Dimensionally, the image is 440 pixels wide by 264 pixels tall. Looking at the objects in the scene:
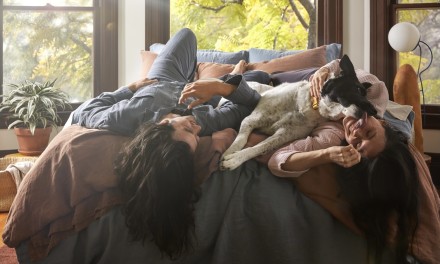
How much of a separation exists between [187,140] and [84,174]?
0.34 metres

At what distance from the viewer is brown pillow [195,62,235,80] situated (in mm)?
2926

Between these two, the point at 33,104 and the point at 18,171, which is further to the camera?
the point at 33,104

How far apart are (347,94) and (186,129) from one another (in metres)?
0.52

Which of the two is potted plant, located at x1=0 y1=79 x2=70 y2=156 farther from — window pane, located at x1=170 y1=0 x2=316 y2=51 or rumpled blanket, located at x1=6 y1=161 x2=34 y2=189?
window pane, located at x1=170 y1=0 x2=316 y2=51

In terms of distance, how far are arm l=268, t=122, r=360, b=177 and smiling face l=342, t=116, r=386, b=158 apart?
0.05 m

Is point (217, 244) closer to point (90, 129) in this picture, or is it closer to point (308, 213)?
point (308, 213)

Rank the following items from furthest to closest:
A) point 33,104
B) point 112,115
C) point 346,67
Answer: point 33,104
point 112,115
point 346,67

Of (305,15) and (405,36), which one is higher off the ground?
(305,15)

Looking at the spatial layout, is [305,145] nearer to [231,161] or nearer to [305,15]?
[231,161]

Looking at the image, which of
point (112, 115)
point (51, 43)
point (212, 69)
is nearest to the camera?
point (112, 115)

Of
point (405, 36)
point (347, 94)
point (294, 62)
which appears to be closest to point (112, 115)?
point (347, 94)

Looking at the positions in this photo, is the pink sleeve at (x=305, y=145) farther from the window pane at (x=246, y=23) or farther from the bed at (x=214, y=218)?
the window pane at (x=246, y=23)

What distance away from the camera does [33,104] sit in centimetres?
339

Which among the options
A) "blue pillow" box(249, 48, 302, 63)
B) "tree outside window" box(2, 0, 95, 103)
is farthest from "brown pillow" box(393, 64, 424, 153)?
"tree outside window" box(2, 0, 95, 103)
